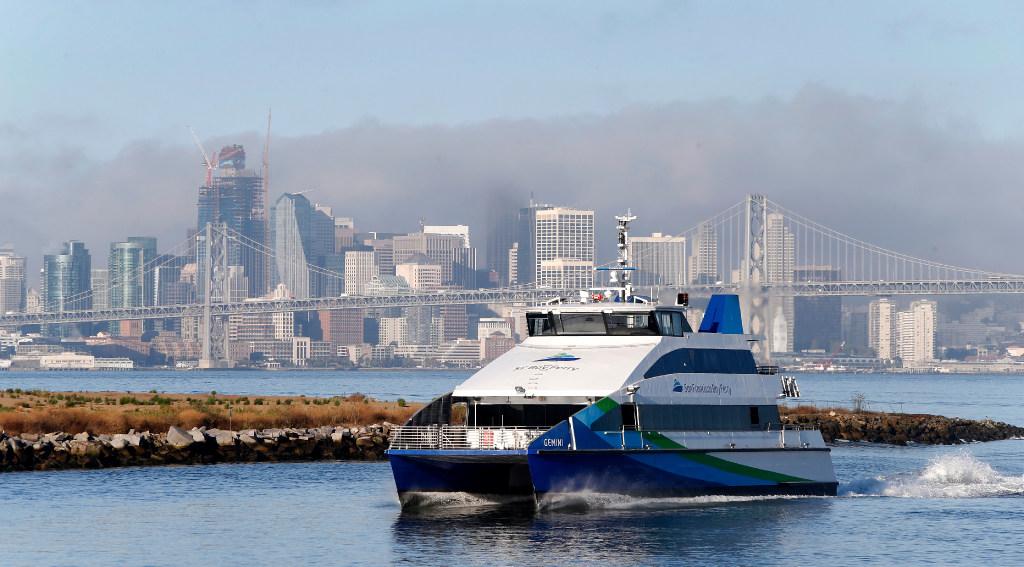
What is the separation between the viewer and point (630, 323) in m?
35.8

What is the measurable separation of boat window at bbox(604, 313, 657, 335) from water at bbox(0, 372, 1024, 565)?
12.3 ft

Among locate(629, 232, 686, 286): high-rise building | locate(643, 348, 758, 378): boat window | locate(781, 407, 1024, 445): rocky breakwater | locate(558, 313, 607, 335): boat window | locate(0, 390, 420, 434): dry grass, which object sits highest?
locate(629, 232, 686, 286): high-rise building

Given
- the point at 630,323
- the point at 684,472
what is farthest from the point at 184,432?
the point at 684,472

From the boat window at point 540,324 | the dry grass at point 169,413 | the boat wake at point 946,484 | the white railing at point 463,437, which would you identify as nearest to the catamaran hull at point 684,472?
the white railing at point 463,437

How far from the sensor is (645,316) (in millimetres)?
35688

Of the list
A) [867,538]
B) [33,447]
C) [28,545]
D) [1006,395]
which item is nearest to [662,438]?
[867,538]

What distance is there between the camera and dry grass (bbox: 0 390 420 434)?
167ft

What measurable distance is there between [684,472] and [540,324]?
15.4 ft

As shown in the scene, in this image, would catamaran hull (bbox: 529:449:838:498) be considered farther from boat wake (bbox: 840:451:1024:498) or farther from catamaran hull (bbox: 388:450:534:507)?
boat wake (bbox: 840:451:1024:498)

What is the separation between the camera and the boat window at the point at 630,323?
35625mm

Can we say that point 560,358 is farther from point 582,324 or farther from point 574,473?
point 574,473

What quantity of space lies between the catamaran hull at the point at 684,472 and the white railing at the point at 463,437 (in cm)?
84

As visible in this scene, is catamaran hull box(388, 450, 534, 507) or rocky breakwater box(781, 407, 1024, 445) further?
rocky breakwater box(781, 407, 1024, 445)

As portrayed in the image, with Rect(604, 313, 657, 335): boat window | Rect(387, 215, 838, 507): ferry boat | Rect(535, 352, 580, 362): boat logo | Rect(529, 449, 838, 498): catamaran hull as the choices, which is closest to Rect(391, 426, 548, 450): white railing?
Rect(387, 215, 838, 507): ferry boat
